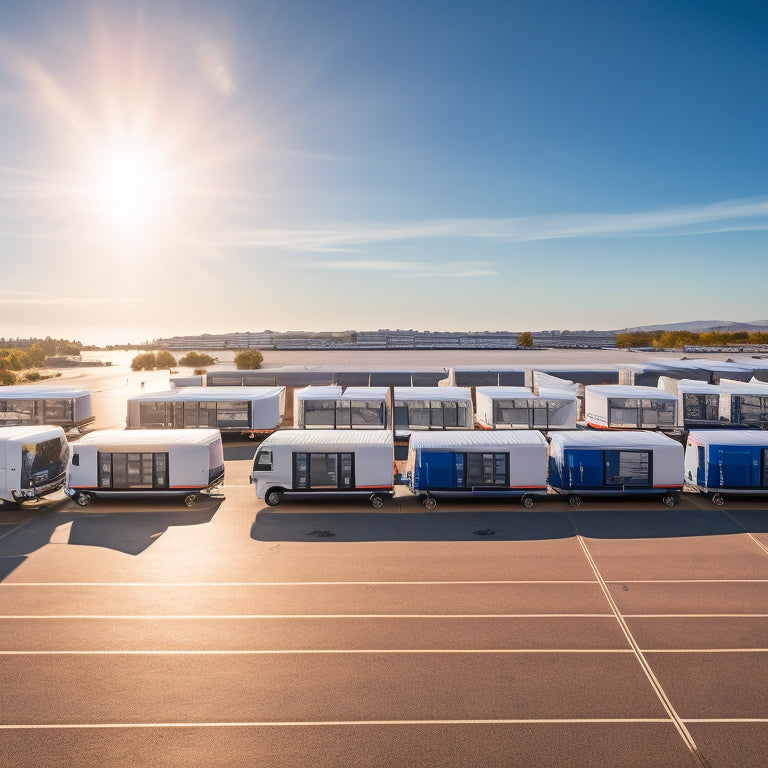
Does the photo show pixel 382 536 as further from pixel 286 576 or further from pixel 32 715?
pixel 32 715

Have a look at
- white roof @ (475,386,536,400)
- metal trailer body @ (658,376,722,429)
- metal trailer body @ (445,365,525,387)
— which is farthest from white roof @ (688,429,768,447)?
metal trailer body @ (445,365,525,387)

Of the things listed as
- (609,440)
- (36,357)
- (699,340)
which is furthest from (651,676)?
(699,340)

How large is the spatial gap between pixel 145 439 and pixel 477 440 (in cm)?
1438

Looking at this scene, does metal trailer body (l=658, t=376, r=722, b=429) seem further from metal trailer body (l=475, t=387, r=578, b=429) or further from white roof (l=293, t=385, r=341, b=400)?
white roof (l=293, t=385, r=341, b=400)

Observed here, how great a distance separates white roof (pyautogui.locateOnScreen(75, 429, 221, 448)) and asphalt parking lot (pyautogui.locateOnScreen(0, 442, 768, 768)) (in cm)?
339

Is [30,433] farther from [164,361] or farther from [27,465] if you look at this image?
[164,361]

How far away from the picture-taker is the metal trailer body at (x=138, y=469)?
2386cm

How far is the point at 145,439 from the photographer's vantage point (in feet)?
79.9

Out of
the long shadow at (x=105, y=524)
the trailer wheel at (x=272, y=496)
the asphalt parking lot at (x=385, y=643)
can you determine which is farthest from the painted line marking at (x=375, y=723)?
the trailer wheel at (x=272, y=496)

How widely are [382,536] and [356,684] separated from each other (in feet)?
29.1

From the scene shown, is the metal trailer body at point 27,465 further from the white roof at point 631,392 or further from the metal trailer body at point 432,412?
the white roof at point 631,392

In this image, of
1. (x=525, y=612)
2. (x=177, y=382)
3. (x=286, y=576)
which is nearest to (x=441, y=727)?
(x=525, y=612)

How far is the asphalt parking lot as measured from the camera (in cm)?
1050

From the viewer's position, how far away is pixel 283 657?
13.1m
